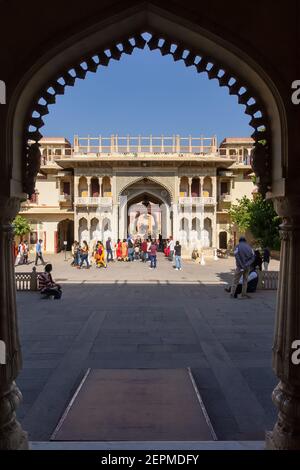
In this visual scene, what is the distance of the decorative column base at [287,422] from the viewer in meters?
2.89

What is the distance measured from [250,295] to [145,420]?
7575mm

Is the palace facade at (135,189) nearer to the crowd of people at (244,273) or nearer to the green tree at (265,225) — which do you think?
the green tree at (265,225)

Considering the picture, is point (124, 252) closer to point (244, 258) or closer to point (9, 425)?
point (244, 258)

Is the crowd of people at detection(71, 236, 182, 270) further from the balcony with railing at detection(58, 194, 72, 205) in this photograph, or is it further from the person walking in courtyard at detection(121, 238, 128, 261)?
the balcony with railing at detection(58, 194, 72, 205)

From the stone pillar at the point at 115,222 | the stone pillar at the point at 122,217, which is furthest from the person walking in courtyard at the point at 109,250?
the stone pillar at the point at 122,217

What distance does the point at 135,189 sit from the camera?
31.5 m

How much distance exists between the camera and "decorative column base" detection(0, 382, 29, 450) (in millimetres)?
2873

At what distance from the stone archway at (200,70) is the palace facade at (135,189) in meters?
25.8

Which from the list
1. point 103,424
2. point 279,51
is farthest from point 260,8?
point 103,424

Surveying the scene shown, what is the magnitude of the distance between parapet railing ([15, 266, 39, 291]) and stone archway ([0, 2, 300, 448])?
345 inches

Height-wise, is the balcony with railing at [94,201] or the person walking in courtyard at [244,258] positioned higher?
the balcony with railing at [94,201]

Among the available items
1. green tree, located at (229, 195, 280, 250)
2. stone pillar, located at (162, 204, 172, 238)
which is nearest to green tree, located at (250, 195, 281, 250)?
green tree, located at (229, 195, 280, 250)

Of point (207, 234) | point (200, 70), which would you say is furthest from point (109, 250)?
point (200, 70)
